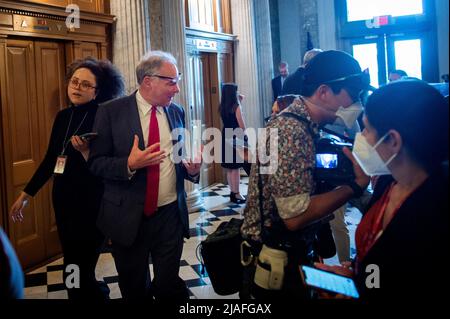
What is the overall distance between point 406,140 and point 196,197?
584 cm

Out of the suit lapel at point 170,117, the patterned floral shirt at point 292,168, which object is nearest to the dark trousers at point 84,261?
the suit lapel at point 170,117

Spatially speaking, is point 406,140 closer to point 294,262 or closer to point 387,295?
point 387,295

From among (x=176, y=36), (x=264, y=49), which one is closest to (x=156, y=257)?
(x=176, y=36)

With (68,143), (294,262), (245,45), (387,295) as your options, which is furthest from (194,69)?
(387,295)

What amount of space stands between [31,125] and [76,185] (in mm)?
1809

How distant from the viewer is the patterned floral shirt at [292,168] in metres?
1.73

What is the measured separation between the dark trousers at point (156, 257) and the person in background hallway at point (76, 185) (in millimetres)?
509

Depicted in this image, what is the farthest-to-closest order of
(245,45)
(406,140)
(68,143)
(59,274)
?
(245,45) < (59,274) < (68,143) < (406,140)

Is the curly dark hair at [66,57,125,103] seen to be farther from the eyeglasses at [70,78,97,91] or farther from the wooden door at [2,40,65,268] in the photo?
the wooden door at [2,40,65,268]

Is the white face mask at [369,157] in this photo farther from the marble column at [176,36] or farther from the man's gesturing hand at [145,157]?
the marble column at [176,36]

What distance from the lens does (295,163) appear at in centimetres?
174

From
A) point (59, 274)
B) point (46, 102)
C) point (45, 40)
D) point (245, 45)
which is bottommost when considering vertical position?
point (59, 274)

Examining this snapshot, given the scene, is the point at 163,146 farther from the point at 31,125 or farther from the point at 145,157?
the point at 31,125

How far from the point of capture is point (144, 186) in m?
2.58
